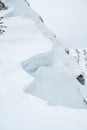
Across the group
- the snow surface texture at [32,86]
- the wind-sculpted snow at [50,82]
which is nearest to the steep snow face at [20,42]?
the snow surface texture at [32,86]

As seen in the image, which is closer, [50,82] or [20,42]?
[50,82]

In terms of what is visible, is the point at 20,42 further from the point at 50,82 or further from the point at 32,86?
the point at 32,86

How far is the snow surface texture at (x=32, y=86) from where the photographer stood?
6.76 metres

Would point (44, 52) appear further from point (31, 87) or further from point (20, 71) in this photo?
point (31, 87)

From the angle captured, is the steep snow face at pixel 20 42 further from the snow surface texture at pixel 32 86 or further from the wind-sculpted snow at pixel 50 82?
the wind-sculpted snow at pixel 50 82

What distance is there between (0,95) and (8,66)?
2.04 metres

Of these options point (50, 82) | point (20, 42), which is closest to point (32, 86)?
point (50, 82)

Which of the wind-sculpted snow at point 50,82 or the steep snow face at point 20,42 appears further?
the steep snow face at point 20,42

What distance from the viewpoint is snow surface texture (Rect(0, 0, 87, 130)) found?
676cm

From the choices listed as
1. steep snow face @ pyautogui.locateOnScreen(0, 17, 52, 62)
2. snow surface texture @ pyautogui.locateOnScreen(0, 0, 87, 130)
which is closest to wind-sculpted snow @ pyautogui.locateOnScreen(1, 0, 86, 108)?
snow surface texture @ pyautogui.locateOnScreen(0, 0, 87, 130)

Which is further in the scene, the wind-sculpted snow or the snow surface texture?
the wind-sculpted snow

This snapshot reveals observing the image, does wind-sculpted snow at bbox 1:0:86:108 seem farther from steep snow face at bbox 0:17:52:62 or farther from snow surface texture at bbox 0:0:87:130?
steep snow face at bbox 0:17:52:62

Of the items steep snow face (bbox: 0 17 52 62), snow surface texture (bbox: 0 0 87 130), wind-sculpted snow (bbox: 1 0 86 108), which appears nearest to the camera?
snow surface texture (bbox: 0 0 87 130)

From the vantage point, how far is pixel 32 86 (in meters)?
8.72
